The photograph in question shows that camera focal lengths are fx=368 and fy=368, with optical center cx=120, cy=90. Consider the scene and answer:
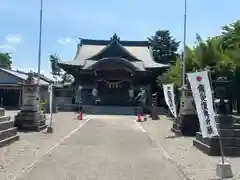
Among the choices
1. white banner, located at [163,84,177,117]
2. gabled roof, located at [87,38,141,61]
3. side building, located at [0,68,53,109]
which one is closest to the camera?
white banner, located at [163,84,177,117]

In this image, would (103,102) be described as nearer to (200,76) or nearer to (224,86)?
(224,86)

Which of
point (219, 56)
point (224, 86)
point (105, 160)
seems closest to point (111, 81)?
point (219, 56)

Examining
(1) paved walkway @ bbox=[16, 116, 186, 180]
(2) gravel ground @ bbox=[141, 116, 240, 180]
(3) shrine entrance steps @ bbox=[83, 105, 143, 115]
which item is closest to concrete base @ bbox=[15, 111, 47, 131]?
(1) paved walkway @ bbox=[16, 116, 186, 180]

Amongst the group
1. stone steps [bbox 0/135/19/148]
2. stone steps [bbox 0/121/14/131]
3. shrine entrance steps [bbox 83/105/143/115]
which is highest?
shrine entrance steps [bbox 83/105/143/115]

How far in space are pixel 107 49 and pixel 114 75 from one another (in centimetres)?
452

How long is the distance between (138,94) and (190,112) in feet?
89.0

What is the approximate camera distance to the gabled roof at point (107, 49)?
4853 centimetres

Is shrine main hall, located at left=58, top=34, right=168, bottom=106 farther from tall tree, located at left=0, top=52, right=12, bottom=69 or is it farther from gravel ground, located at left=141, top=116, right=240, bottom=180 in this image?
tall tree, located at left=0, top=52, right=12, bottom=69

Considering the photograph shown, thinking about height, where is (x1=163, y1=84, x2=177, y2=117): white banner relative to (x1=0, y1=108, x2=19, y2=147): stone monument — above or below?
above

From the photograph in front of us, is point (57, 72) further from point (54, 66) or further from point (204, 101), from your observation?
point (204, 101)

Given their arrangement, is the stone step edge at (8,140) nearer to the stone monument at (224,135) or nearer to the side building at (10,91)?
the stone monument at (224,135)

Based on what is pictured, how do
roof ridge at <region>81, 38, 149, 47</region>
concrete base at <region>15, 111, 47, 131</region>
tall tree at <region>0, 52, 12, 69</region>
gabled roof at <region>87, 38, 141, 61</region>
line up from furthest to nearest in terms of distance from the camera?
tall tree at <region>0, 52, 12, 69</region>, roof ridge at <region>81, 38, 149, 47</region>, gabled roof at <region>87, 38, 141, 61</region>, concrete base at <region>15, 111, 47, 131</region>

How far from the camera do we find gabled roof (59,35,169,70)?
4853 cm

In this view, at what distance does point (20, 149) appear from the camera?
42.4 ft
